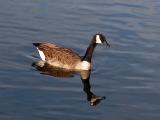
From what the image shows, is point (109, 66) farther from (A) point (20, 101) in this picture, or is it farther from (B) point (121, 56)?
(A) point (20, 101)

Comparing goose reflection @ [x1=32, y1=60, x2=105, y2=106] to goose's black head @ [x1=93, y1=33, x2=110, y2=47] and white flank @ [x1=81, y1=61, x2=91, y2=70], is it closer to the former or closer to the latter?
white flank @ [x1=81, y1=61, x2=91, y2=70]

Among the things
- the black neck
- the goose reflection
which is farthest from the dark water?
the black neck

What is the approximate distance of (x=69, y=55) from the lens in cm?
1900

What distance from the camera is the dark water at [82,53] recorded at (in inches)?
575

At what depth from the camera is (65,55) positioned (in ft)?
62.5

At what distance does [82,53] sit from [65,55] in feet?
4.07

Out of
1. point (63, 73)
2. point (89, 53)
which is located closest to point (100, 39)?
point (89, 53)

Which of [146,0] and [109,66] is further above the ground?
[146,0]

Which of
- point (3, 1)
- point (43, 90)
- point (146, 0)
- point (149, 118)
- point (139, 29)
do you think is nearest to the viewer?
point (149, 118)

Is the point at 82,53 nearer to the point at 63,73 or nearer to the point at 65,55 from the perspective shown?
the point at 65,55

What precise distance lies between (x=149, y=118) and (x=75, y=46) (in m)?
6.70

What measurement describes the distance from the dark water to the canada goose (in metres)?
0.46

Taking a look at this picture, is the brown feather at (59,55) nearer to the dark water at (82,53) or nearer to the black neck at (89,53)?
the black neck at (89,53)

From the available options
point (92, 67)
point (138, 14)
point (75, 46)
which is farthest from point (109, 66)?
point (138, 14)
